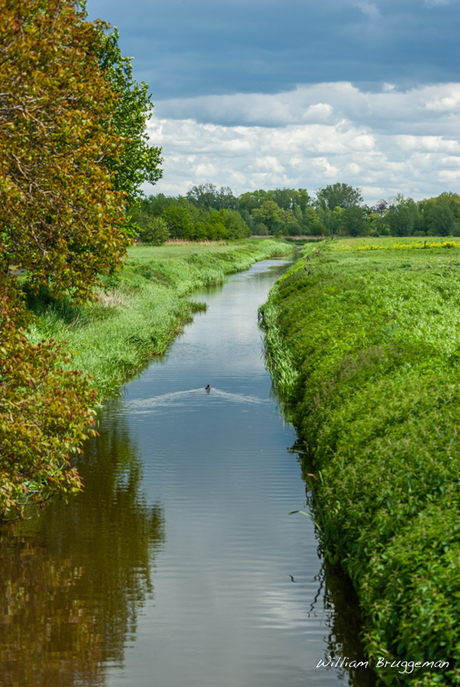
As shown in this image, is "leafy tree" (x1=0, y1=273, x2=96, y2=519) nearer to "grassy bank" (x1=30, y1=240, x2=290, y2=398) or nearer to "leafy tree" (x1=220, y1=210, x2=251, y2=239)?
"grassy bank" (x1=30, y1=240, x2=290, y2=398)

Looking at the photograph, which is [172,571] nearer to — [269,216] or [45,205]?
[45,205]

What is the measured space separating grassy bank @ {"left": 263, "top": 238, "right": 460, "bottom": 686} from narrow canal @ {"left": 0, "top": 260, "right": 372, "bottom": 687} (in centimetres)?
71

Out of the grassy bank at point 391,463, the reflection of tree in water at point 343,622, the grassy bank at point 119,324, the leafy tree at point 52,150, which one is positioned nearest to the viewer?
the grassy bank at point 391,463

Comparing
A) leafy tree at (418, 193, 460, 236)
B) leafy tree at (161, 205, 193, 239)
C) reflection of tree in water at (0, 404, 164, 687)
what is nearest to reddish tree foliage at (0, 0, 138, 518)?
reflection of tree in water at (0, 404, 164, 687)

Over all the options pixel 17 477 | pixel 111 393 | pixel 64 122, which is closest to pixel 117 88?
pixel 111 393

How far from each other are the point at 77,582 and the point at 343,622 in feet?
9.99

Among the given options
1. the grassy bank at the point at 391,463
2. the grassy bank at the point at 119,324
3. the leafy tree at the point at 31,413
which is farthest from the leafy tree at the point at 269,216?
the leafy tree at the point at 31,413

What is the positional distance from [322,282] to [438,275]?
17.9 feet

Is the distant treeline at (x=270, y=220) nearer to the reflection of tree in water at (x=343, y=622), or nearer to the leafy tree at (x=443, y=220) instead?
the leafy tree at (x=443, y=220)

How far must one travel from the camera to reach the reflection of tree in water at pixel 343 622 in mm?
5730

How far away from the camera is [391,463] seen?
23.1 ft

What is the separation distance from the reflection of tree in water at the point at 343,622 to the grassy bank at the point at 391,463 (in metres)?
0.27

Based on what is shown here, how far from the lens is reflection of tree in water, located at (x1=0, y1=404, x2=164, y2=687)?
575 centimetres

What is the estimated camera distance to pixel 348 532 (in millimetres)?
7078
